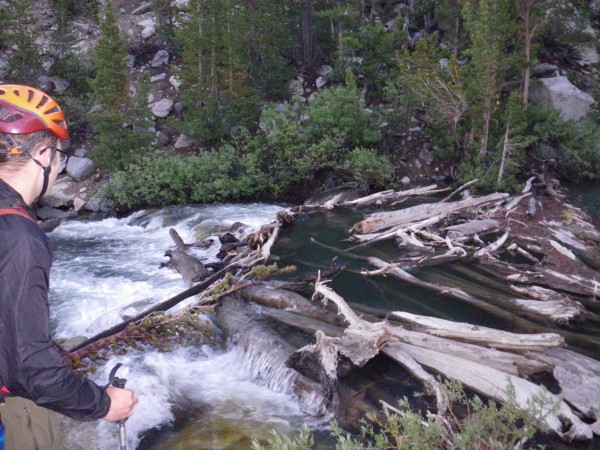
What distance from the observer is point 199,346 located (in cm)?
777

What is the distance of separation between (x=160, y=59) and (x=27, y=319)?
3204 cm

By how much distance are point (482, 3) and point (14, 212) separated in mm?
18485

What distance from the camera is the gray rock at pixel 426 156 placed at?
22109mm

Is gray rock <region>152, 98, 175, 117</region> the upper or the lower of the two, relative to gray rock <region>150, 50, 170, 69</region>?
lower

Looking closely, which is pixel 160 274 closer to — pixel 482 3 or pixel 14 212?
pixel 14 212

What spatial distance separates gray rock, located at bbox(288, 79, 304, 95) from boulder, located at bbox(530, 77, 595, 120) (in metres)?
11.7

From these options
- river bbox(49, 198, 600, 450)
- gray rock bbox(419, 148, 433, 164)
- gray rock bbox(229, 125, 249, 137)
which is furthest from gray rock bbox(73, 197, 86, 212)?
gray rock bbox(419, 148, 433, 164)

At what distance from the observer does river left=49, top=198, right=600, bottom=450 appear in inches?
227

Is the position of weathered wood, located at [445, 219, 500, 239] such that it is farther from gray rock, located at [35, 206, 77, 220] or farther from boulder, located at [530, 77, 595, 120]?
gray rock, located at [35, 206, 77, 220]

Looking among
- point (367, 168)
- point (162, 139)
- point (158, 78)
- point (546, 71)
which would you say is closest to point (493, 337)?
point (367, 168)

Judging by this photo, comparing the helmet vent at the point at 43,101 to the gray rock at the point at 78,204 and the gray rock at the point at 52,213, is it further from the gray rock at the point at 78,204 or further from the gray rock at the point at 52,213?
the gray rock at the point at 78,204

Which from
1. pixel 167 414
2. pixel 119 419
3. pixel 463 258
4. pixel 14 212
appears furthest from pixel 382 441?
pixel 463 258

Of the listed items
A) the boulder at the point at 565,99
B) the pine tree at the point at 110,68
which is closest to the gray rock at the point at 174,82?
the pine tree at the point at 110,68

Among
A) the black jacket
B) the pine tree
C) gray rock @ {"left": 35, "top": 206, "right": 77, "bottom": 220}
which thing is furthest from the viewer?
the pine tree
